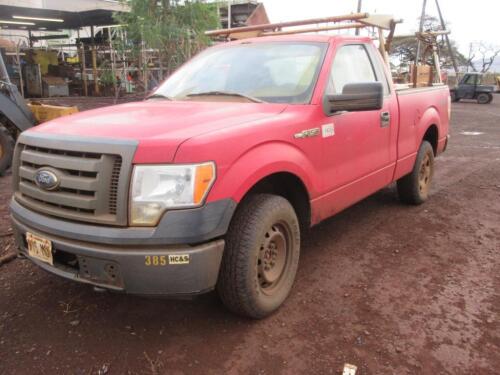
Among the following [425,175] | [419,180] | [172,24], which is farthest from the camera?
[172,24]

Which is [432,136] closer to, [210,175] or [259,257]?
[259,257]

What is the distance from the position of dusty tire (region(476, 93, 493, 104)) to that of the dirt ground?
24725mm

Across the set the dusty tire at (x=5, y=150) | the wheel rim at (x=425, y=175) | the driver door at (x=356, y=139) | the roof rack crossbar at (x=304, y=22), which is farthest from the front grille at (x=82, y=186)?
the dusty tire at (x=5, y=150)

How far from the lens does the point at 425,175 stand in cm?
562

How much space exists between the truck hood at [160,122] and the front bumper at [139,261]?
0.45m

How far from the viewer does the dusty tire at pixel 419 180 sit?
5.23 m

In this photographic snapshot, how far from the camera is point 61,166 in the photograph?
101 inches

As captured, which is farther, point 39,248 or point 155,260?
point 39,248

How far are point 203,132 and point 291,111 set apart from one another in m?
0.87

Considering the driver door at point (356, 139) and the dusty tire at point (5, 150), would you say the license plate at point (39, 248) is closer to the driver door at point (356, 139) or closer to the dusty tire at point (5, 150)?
the driver door at point (356, 139)

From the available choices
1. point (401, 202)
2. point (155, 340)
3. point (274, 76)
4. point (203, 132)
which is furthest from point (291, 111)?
point (401, 202)

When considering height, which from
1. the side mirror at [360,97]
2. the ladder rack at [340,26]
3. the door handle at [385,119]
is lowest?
the door handle at [385,119]

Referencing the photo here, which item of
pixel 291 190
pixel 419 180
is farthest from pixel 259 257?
pixel 419 180

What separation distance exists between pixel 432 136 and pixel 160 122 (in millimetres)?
4077
